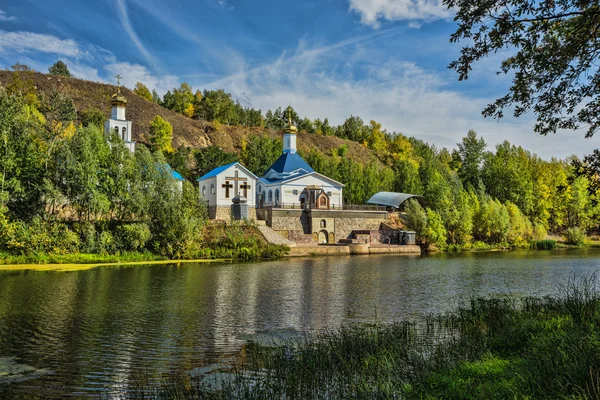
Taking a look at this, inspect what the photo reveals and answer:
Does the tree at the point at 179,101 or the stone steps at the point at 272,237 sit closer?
the stone steps at the point at 272,237

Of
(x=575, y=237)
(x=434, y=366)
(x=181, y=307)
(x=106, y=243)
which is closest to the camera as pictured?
(x=434, y=366)

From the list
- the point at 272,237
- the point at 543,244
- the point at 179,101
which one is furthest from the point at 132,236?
the point at 179,101

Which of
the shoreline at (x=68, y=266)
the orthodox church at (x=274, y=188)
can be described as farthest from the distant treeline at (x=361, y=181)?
the orthodox church at (x=274, y=188)

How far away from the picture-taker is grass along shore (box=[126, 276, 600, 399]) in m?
5.74

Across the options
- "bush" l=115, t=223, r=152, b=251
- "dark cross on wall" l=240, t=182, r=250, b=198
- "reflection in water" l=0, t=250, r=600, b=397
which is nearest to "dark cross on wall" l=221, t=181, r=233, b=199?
"dark cross on wall" l=240, t=182, r=250, b=198

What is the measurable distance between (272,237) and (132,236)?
11.9 meters

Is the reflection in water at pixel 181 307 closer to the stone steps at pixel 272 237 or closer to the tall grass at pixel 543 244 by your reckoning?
the stone steps at pixel 272 237

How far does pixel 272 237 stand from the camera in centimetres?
3941

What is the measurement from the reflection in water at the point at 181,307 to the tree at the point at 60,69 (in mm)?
80873

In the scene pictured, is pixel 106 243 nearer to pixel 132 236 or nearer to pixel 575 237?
pixel 132 236

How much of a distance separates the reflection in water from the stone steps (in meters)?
11.1

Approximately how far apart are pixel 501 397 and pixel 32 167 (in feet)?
105

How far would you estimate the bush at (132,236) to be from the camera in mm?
31328

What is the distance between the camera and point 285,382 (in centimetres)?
744
